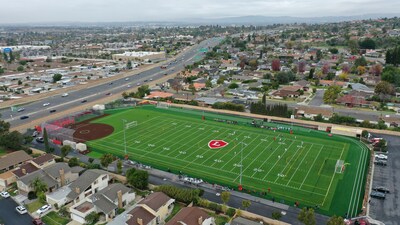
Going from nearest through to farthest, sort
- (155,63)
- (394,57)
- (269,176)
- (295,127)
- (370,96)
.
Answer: (269,176) → (295,127) → (370,96) → (394,57) → (155,63)

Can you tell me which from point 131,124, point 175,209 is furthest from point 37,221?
point 131,124

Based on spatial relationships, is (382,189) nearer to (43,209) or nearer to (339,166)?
(339,166)

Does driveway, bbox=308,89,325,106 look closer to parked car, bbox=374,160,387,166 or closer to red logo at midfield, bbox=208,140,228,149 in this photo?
parked car, bbox=374,160,387,166

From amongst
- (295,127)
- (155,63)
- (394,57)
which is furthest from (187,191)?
(155,63)

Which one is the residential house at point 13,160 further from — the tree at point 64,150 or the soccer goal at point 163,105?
the soccer goal at point 163,105

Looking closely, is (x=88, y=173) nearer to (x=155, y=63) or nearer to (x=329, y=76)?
(x=329, y=76)

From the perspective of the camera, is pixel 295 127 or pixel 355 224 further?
pixel 295 127

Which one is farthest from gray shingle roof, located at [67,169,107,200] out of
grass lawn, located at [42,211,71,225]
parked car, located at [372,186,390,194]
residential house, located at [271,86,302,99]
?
residential house, located at [271,86,302,99]
